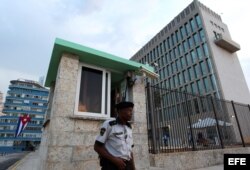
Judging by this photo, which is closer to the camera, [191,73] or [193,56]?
[191,73]

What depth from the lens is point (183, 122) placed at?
6.19 m

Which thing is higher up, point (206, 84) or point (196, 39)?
point (196, 39)

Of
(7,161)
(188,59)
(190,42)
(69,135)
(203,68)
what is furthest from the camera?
(190,42)

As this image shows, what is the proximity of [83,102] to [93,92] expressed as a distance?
458 mm

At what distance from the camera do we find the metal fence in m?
5.46

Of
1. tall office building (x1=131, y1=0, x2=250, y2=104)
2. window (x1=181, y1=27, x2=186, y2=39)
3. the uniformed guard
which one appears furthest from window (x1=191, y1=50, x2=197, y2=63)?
the uniformed guard

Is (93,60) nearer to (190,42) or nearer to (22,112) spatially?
(190,42)

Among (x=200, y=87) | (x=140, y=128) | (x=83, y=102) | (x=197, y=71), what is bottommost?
(x=140, y=128)

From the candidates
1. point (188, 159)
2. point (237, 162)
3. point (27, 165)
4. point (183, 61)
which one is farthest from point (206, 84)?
point (237, 162)

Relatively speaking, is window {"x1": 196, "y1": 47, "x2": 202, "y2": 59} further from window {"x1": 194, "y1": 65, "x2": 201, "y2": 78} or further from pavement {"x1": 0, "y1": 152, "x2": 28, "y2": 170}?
pavement {"x1": 0, "y1": 152, "x2": 28, "y2": 170}

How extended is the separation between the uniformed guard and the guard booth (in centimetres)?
210

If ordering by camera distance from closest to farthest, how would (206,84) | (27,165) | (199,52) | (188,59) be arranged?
(27,165) < (206,84) < (199,52) < (188,59)

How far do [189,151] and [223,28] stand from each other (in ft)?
146

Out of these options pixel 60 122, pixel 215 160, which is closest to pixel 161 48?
pixel 215 160
